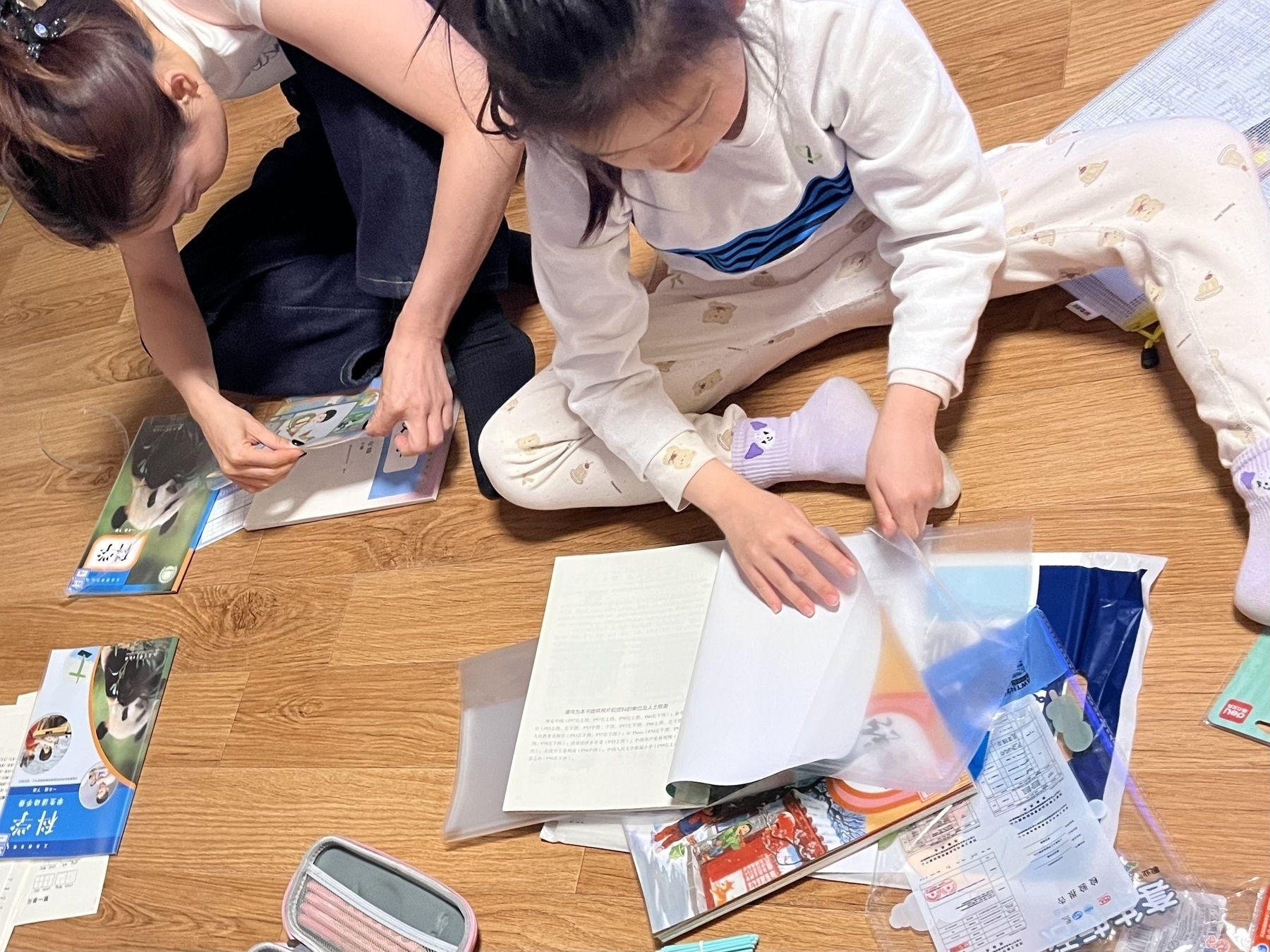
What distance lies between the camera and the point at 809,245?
850mm

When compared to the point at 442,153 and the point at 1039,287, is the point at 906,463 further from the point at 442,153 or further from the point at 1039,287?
the point at 442,153

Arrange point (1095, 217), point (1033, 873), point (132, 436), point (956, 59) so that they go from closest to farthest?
point (1033, 873) < point (1095, 217) < point (956, 59) < point (132, 436)

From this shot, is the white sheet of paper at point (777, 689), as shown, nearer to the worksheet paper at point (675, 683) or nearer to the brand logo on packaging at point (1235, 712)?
the worksheet paper at point (675, 683)

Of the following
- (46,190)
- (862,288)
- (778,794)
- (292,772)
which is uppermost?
(46,190)

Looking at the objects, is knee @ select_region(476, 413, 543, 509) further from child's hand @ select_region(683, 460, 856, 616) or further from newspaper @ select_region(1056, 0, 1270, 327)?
newspaper @ select_region(1056, 0, 1270, 327)

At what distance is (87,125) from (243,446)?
0.32m

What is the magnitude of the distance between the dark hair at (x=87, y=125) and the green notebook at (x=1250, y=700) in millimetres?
817

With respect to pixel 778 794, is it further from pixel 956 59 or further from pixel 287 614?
pixel 956 59

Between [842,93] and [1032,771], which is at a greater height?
[842,93]

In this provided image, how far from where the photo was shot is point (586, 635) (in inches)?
33.6

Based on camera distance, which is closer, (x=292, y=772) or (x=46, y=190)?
(x=46, y=190)

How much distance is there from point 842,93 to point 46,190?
1.86ft

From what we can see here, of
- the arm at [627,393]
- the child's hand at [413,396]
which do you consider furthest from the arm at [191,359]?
the arm at [627,393]

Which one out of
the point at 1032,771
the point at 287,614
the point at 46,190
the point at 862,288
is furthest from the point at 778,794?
the point at 46,190
